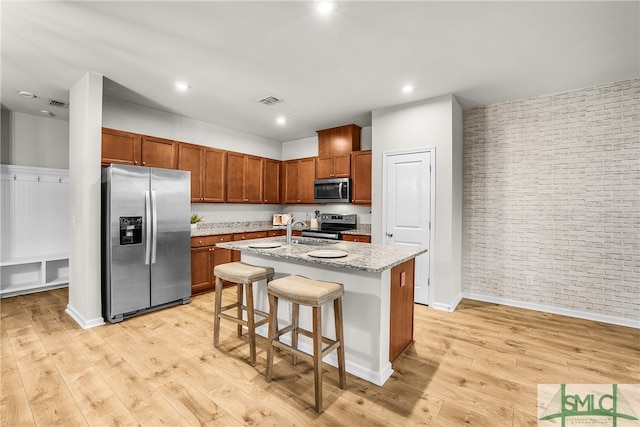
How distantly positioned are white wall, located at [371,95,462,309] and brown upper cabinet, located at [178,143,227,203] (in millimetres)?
2912

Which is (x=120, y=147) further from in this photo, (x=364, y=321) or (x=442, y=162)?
(x=442, y=162)

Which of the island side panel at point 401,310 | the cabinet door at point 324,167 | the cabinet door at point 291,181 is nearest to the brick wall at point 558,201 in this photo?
the island side panel at point 401,310

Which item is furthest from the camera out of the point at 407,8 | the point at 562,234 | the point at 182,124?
the point at 182,124

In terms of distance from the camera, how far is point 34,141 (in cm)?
459

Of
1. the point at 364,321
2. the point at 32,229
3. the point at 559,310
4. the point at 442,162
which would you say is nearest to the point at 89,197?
the point at 32,229

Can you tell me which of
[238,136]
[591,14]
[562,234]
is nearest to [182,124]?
[238,136]

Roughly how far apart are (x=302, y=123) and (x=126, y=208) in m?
2.96

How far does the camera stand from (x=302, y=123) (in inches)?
199

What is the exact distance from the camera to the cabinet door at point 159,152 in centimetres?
420

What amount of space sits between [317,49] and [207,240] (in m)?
3.08

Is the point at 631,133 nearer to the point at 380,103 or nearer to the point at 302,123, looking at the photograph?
the point at 380,103

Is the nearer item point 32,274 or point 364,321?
point 364,321

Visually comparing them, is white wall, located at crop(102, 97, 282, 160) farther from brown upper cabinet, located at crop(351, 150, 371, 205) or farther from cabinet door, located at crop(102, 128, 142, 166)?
brown upper cabinet, located at crop(351, 150, 371, 205)

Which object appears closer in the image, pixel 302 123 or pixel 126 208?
pixel 126 208
